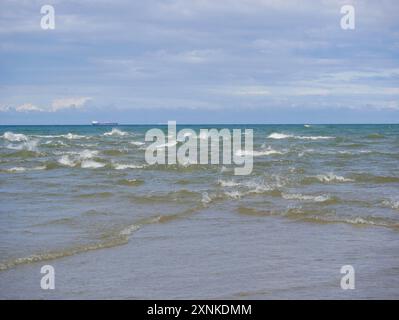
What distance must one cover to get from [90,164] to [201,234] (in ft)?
47.0

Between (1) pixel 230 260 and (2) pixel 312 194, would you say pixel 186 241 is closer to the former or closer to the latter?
(1) pixel 230 260

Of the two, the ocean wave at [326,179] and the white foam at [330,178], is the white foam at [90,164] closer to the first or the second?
the ocean wave at [326,179]

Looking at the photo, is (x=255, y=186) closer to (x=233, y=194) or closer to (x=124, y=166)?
(x=233, y=194)

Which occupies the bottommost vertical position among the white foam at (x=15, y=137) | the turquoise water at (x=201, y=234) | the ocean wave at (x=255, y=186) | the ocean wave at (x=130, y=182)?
the turquoise water at (x=201, y=234)

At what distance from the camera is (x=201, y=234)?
10.6 metres

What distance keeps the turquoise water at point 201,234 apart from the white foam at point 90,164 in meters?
2.90

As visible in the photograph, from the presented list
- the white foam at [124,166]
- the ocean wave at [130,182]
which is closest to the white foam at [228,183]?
the ocean wave at [130,182]

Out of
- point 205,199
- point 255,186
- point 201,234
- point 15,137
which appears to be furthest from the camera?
point 15,137

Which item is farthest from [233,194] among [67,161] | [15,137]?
[15,137]

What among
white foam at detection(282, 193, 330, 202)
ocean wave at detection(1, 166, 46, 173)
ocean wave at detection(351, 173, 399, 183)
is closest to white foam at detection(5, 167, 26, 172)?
ocean wave at detection(1, 166, 46, 173)

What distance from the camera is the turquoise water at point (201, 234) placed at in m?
7.57
